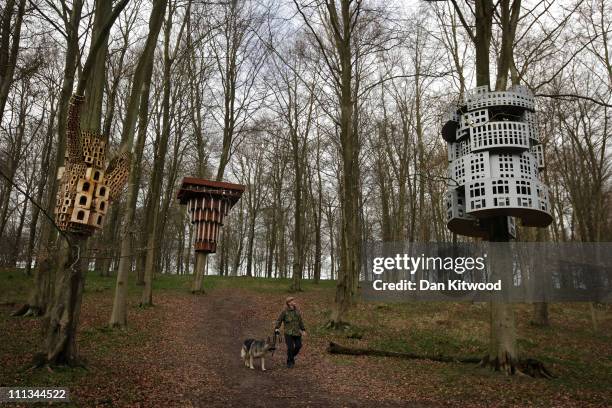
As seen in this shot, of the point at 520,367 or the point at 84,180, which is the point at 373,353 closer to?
the point at 520,367

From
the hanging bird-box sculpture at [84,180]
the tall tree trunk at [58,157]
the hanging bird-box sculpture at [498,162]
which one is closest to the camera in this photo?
the hanging bird-box sculpture at [84,180]

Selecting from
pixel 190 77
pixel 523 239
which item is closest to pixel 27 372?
pixel 190 77

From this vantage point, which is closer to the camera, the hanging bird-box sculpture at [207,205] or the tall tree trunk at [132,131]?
the tall tree trunk at [132,131]

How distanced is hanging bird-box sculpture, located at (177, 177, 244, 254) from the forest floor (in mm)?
2809

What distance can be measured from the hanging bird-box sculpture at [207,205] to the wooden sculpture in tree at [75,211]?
3.30 metres

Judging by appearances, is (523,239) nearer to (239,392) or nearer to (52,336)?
(239,392)

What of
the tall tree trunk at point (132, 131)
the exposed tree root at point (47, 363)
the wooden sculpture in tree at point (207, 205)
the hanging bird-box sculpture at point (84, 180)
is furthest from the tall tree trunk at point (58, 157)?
the exposed tree root at point (47, 363)

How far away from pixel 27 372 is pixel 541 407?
827 cm

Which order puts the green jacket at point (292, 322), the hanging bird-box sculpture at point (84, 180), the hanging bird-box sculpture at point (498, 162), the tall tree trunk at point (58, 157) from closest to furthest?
the hanging bird-box sculpture at point (84, 180)
the hanging bird-box sculpture at point (498, 162)
the green jacket at point (292, 322)
the tall tree trunk at point (58, 157)

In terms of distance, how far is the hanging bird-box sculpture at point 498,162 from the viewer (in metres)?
8.07

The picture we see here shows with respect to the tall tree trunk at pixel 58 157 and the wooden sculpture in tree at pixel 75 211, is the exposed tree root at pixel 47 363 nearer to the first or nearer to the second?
the wooden sculpture in tree at pixel 75 211

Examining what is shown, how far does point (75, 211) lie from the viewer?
7066 mm

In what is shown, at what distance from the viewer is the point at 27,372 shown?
698 cm

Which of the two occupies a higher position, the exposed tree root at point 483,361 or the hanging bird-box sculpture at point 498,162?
the hanging bird-box sculpture at point 498,162
